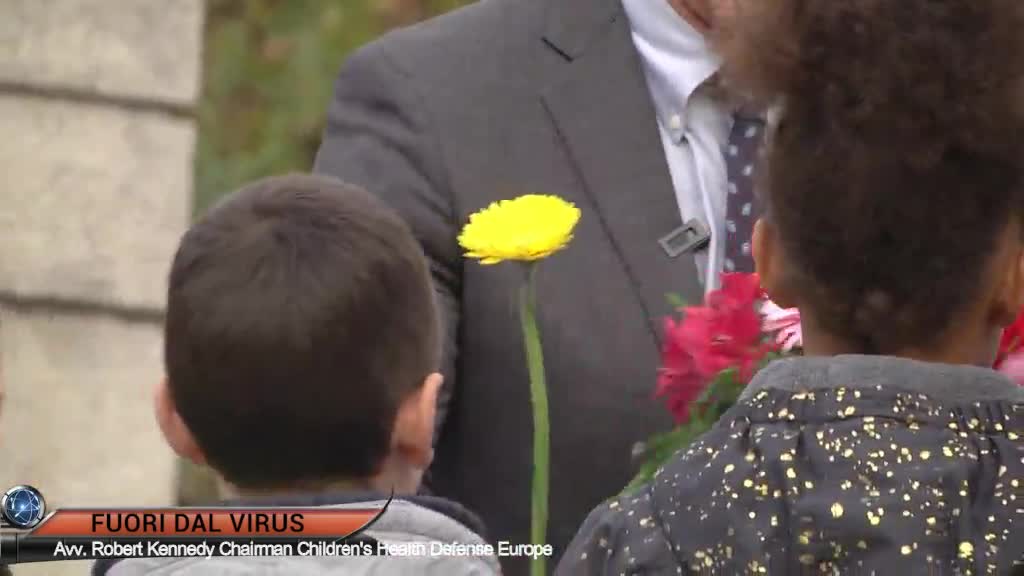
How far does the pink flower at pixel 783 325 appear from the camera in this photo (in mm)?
1706

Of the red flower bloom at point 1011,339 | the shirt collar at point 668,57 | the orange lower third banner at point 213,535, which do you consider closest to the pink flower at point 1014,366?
the red flower bloom at point 1011,339

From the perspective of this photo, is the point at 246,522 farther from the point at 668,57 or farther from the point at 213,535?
the point at 668,57

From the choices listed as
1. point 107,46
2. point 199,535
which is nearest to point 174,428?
point 199,535

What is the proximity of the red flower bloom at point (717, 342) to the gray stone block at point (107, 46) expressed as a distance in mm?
2346

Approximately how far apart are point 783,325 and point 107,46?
245cm

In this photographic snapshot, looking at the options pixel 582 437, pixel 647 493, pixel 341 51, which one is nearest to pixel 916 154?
pixel 647 493

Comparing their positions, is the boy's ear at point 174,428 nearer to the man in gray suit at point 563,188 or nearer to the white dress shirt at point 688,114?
the man in gray suit at point 563,188

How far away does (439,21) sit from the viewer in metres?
2.44

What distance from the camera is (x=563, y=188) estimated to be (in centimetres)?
230

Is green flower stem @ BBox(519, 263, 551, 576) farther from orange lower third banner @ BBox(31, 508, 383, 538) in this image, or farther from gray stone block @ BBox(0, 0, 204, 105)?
gray stone block @ BBox(0, 0, 204, 105)

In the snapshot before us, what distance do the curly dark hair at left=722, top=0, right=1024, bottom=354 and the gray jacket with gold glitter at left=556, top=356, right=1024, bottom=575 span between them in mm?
51

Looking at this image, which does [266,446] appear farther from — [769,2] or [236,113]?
[236,113]

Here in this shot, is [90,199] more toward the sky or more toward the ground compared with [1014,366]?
more toward the ground

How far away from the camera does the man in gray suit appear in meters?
2.23
